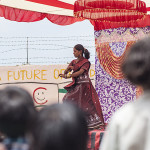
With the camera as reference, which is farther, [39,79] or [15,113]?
[39,79]

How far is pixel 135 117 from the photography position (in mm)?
1273

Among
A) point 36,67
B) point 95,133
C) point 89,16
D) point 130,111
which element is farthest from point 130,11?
point 130,111

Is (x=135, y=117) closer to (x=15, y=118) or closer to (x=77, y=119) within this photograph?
(x=77, y=119)

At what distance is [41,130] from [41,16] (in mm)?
5378

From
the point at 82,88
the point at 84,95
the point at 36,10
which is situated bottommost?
the point at 84,95

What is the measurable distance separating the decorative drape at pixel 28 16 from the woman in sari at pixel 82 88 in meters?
1.29

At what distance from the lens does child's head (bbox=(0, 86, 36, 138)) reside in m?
1.26

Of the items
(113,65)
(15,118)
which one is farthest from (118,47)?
(15,118)

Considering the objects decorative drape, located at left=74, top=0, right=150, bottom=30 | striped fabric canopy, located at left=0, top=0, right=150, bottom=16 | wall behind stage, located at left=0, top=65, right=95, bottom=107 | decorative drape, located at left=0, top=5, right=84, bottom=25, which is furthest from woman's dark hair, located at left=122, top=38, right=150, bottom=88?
wall behind stage, located at left=0, top=65, right=95, bottom=107

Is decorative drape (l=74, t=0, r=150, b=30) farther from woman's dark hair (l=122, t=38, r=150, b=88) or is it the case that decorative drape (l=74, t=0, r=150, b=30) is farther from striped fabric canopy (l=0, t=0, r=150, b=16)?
woman's dark hair (l=122, t=38, r=150, b=88)

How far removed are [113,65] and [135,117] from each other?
14.7 ft

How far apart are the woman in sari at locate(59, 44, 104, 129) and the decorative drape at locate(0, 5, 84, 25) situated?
4.23ft

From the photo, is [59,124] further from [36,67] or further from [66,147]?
[36,67]

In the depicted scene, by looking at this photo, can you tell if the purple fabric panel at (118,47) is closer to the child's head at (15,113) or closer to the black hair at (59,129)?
the child's head at (15,113)
